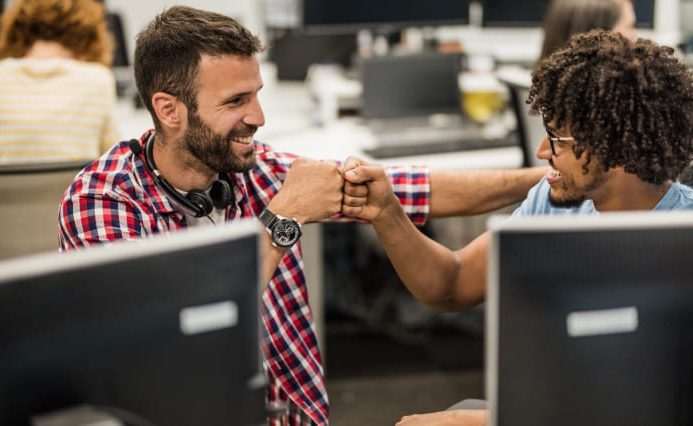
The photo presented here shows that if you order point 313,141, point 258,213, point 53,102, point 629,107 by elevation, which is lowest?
point 313,141

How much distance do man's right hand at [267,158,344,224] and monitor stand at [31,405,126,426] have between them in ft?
2.29

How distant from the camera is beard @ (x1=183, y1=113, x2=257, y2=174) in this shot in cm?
155

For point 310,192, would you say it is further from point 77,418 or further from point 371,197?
point 77,418

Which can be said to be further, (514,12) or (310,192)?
(514,12)

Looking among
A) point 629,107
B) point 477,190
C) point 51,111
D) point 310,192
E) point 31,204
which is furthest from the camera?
point 51,111

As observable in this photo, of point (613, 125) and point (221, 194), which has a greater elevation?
point (613, 125)

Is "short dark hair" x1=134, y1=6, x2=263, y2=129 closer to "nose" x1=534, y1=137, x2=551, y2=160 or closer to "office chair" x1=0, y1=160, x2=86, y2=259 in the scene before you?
"office chair" x1=0, y1=160, x2=86, y2=259

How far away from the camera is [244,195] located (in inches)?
63.7

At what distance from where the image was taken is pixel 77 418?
84cm

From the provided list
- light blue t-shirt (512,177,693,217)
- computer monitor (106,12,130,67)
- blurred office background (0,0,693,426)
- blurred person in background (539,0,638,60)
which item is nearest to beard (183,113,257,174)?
light blue t-shirt (512,177,693,217)

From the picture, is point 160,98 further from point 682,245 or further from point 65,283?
point 682,245

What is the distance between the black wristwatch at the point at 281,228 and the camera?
1469 mm

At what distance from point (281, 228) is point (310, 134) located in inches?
59.0

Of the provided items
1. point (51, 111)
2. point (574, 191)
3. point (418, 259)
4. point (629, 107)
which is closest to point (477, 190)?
point (418, 259)
